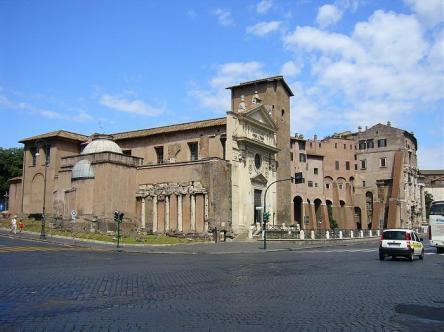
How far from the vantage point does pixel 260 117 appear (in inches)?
2124

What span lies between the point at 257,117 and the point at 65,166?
838 inches

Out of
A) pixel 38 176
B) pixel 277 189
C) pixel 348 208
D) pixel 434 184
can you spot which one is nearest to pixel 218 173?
pixel 277 189

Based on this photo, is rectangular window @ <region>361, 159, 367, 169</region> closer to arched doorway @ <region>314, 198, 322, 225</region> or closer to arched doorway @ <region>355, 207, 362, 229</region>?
arched doorway @ <region>355, 207, 362, 229</region>

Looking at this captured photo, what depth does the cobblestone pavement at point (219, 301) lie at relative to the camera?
7.89 metres

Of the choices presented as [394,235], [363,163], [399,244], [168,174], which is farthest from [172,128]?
[363,163]

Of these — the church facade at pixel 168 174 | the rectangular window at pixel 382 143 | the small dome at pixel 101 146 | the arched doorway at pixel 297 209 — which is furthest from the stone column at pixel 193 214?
the rectangular window at pixel 382 143

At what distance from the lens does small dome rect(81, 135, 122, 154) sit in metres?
48.8

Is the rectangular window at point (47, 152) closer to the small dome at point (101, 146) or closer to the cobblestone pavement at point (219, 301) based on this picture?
the small dome at point (101, 146)

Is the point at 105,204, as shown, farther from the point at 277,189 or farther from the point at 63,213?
the point at 277,189

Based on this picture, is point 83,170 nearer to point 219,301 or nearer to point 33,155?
point 33,155

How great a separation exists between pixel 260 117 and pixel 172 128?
10020 millimetres

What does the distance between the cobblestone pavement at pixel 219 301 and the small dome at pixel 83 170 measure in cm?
2916

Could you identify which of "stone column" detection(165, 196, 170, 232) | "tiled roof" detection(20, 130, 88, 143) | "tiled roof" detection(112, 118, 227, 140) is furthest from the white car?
"tiled roof" detection(20, 130, 88, 143)

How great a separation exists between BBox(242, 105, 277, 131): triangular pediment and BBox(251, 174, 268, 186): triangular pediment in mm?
5861
